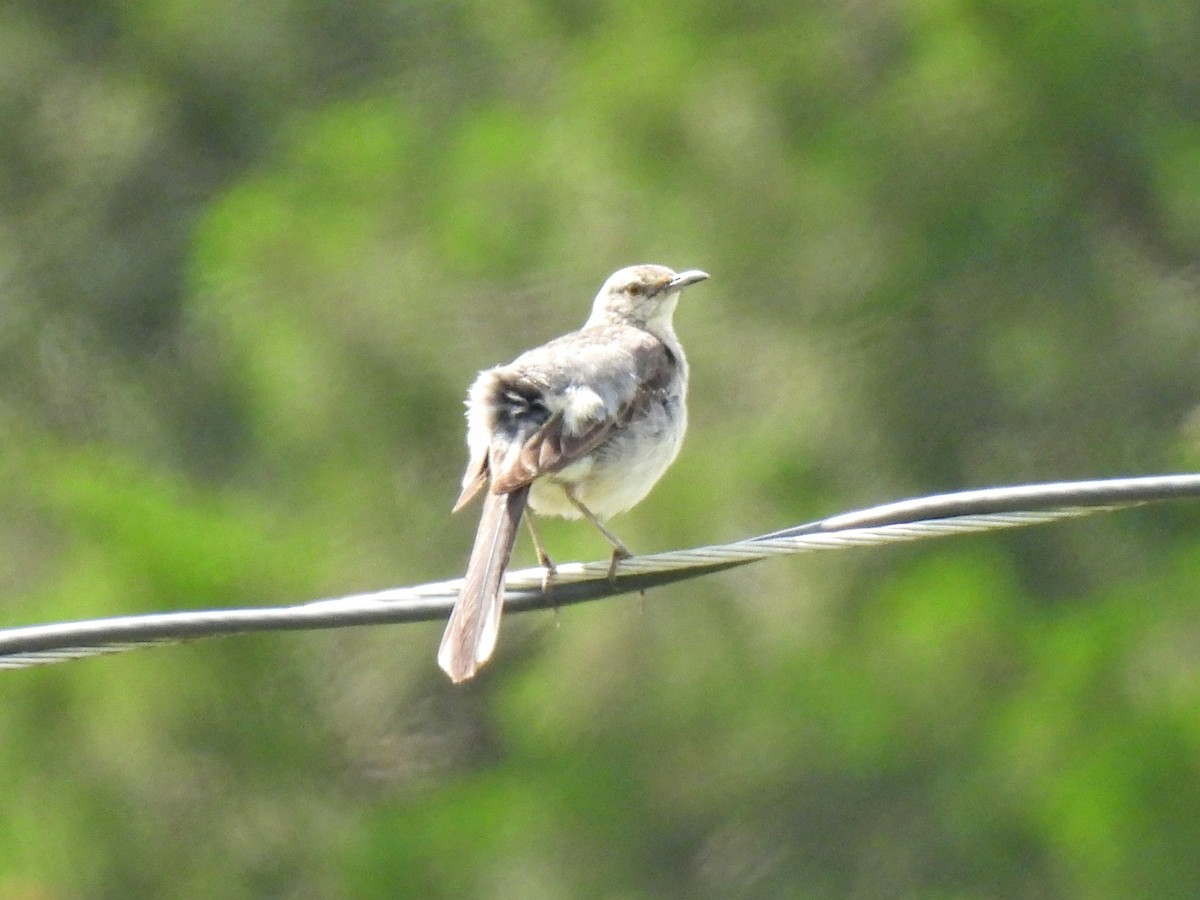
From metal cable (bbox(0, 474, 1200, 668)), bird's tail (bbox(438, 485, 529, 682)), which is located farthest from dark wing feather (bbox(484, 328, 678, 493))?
metal cable (bbox(0, 474, 1200, 668))

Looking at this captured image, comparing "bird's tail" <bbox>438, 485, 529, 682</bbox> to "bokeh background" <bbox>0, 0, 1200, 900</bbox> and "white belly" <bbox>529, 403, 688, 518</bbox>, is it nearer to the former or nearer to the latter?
"white belly" <bbox>529, 403, 688, 518</bbox>

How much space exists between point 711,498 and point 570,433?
1.72 meters

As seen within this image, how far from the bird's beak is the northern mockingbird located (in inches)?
15.4

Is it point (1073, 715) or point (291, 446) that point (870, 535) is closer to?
point (1073, 715)

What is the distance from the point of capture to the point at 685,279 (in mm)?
7250

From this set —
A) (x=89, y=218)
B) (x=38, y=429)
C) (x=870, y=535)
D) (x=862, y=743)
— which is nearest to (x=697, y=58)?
(x=862, y=743)

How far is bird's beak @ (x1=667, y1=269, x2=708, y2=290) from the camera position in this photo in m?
7.20

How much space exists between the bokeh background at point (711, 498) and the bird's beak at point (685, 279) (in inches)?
24.4

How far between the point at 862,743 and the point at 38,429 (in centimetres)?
468

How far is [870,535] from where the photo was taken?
4.01 m

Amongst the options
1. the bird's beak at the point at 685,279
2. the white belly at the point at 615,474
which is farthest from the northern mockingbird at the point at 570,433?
the bird's beak at the point at 685,279

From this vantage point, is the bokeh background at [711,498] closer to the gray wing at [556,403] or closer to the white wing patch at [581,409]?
the gray wing at [556,403]

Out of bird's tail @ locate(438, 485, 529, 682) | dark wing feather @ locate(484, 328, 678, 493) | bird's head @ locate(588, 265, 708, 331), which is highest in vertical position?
bird's head @ locate(588, 265, 708, 331)

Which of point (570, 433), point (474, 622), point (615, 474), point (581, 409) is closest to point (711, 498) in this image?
point (615, 474)
